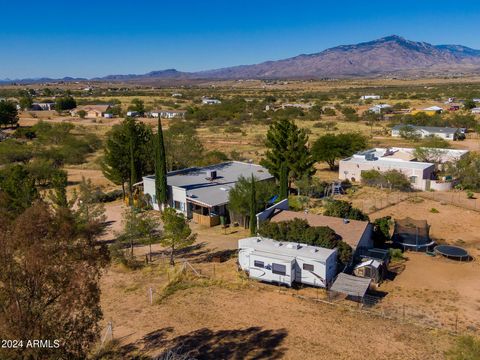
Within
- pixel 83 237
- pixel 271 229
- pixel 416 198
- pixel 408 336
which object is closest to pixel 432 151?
pixel 416 198

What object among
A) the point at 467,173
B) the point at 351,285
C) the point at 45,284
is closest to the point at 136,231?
the point at 351,285

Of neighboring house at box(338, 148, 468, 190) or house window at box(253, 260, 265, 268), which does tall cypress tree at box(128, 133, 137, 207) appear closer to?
house window at box(253, 260, 265, 268)

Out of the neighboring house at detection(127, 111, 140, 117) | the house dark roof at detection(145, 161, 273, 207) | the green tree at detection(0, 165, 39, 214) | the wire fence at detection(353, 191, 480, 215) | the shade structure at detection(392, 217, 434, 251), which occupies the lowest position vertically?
the wire fence at detection(353, 191, 480, 215)

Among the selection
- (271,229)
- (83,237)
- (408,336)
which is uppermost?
(83,237)

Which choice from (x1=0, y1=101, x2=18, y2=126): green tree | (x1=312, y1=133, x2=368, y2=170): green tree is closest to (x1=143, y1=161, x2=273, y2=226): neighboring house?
(x1=312, y1=133, x2=368, y2=170): green tree

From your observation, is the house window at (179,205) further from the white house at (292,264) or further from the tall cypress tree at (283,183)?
the white house at (292,264)

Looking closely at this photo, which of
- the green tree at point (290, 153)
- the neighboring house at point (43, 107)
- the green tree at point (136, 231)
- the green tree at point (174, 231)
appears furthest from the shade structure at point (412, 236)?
the neighboring house at point (43, 107)

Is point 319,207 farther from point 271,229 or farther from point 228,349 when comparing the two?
point 228,349
